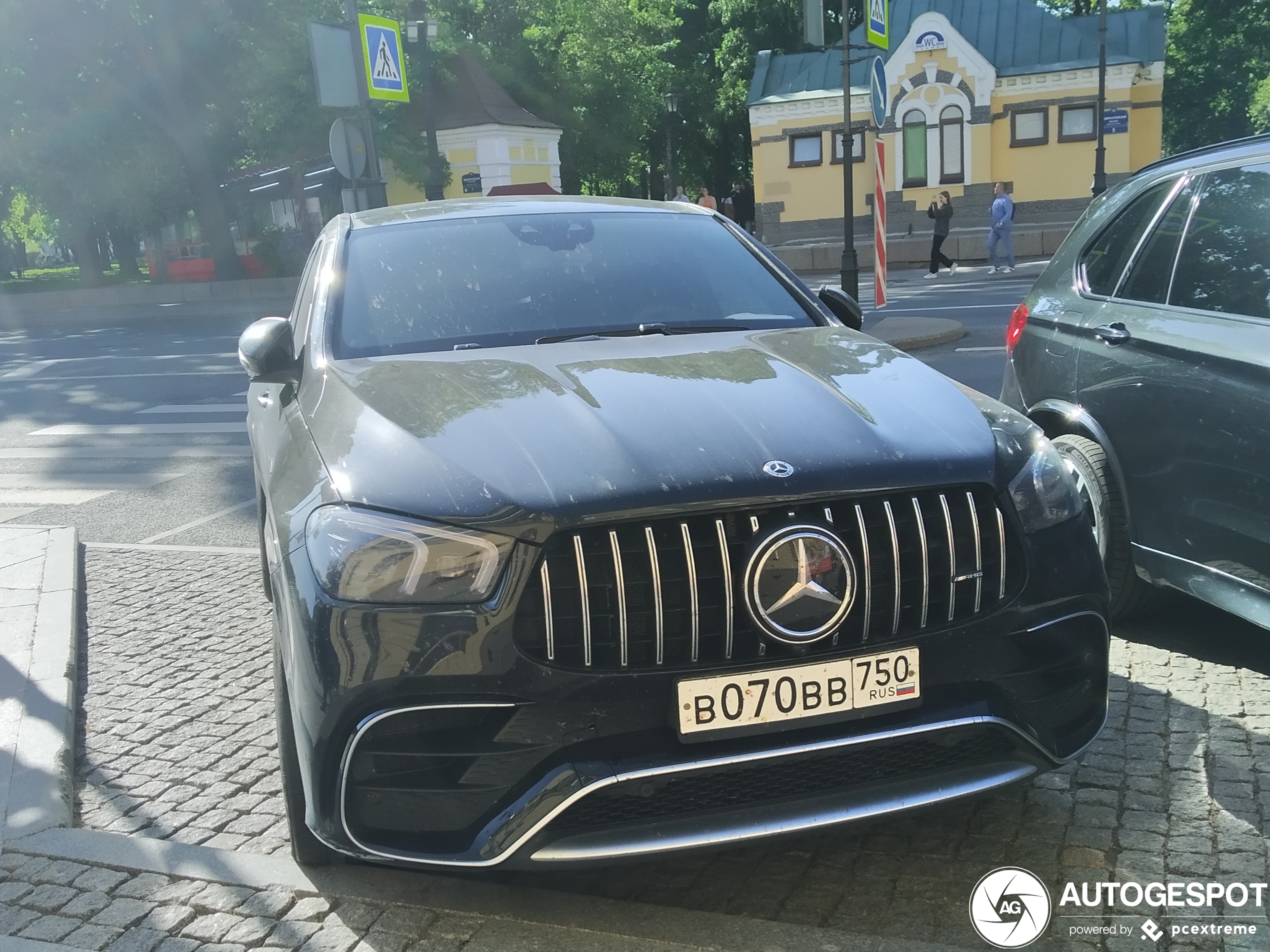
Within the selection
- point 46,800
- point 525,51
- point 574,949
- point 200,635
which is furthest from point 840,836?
point 525,51

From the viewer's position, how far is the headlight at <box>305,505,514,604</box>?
2.56m

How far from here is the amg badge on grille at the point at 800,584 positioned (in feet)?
8.49

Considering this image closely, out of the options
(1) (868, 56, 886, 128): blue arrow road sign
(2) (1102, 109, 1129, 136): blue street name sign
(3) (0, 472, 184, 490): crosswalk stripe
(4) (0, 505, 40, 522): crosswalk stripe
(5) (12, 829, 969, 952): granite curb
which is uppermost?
(1) (868, 56, 886, 128): blue arrow road sign

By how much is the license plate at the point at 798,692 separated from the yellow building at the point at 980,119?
35.3 meters

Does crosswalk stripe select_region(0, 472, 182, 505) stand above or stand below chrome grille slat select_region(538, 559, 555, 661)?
below

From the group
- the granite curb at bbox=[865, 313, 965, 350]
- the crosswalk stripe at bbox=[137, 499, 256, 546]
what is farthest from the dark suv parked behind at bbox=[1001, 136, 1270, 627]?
the granite curb at bbox=[865, 313, 965, 350]

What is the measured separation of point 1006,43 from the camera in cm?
3925

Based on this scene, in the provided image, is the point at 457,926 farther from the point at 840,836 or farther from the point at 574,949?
the point at 840,836

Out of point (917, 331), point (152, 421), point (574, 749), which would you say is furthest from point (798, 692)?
point (917, 331)

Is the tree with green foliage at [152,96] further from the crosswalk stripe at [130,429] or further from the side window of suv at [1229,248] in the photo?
the side window of suv at [1229,248]

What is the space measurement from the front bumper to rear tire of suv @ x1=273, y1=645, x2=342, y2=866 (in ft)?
0.86

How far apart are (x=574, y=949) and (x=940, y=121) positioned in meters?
38.8

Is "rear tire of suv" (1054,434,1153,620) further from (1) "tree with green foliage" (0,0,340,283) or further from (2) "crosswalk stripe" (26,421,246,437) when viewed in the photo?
(1) "tree with green foliage" (0,0,340,283)

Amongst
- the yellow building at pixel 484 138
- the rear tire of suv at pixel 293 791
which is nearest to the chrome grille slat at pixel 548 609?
the rear tire of suv at pixel 293 791
